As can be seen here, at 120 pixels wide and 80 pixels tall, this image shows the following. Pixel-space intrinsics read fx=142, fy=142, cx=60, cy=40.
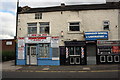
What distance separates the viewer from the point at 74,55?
51.1ft

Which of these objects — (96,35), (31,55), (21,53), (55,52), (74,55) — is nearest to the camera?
(96,35)

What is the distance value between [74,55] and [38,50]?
4.09 metres

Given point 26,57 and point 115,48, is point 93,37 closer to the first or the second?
point 115,48

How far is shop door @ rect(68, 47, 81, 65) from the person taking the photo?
1552 cm

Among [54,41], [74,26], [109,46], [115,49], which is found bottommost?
[115,49]

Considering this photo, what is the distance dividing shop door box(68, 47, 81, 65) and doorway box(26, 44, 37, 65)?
3972 millimetres

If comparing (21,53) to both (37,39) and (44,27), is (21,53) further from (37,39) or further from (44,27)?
(44,27)

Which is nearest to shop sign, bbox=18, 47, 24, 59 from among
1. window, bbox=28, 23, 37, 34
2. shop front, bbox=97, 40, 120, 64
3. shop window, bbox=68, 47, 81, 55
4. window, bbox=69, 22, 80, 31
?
window, bbox=28, 23, 37, 34

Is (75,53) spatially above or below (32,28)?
below

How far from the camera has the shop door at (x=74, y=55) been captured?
15516 mm

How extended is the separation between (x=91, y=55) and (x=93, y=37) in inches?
78.6

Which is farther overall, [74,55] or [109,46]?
[74,55]

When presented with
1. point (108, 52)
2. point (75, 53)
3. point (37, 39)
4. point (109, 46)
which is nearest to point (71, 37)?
point (75, 53)

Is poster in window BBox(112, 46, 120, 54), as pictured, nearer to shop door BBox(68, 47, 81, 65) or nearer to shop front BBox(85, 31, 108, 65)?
shop front BBox(85, 31, 108, 65)
